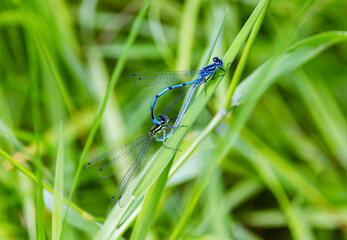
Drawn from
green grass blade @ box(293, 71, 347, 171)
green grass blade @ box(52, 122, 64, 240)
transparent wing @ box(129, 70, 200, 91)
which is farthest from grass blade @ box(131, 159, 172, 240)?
green grass blade @ box(293, 71, 347, 171)

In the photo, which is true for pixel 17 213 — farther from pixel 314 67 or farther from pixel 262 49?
pixel 314 67

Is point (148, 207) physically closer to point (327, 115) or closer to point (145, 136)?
point (145, 136)

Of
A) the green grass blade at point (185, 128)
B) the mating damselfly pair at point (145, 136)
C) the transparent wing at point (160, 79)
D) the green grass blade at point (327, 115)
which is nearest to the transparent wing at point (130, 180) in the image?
the mating damselfly pair at point (145, 136)

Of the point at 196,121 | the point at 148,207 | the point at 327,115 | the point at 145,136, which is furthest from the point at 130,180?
the point at 327,115

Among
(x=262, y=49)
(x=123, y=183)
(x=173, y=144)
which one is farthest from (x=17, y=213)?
(x=262, y=49)

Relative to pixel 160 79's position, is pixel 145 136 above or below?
below

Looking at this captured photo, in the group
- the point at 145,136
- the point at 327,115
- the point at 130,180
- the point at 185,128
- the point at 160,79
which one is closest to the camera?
the point at 185,128
